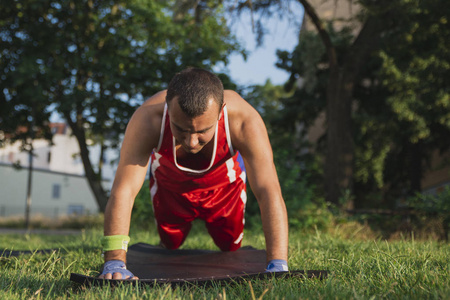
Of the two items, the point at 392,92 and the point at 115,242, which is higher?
the point at 392,92

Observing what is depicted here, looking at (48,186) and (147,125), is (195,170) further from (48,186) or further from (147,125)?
(48,186)

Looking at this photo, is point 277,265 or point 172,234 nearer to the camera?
point 277,265

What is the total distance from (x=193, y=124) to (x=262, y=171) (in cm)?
60

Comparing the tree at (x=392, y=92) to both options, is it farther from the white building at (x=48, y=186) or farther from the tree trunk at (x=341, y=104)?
the white building at (x=48, y=186)

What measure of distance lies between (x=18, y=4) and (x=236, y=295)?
43.0 ft

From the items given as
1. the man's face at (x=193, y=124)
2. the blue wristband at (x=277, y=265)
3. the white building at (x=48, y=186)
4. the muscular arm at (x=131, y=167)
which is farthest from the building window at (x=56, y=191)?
the blue wristband at (x=277, y=265)

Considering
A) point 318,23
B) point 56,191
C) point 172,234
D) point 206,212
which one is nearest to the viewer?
point 206,212

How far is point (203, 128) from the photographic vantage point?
243 cm

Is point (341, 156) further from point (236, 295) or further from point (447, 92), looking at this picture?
point (236, 295)

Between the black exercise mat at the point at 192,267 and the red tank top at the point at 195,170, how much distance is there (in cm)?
61

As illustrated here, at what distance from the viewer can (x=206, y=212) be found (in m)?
3.86

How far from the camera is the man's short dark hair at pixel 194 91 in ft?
7.66

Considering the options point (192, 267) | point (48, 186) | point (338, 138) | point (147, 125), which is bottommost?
point (192, 267)

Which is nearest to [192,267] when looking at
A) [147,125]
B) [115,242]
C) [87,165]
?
[115,242]
